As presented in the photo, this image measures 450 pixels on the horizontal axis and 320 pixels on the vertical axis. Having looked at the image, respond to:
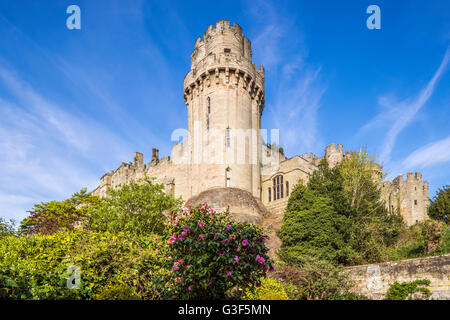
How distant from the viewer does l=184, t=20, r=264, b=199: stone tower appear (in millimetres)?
30047

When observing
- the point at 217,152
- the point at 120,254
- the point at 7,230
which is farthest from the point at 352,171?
the point at 7,230

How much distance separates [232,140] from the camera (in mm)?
30469

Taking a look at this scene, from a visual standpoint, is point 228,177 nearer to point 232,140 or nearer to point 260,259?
point 232,140

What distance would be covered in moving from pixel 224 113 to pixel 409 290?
20.0 metres

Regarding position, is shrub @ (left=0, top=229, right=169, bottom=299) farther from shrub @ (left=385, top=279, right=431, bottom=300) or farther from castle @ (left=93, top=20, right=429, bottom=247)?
castle @ (left=93, top=20, right=429, bottom=247)

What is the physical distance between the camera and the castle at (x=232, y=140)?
2950cm

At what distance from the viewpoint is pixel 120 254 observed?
14.1 metres

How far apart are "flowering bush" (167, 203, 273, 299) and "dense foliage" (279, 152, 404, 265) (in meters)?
13.5

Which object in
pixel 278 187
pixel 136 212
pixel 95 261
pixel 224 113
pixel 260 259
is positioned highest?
pixel 224 113

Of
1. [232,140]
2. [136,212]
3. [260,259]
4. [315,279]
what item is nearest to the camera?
[260,259]

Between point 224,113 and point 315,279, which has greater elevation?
point 224,113

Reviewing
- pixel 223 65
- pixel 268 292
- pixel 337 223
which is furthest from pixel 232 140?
pixel 268 292

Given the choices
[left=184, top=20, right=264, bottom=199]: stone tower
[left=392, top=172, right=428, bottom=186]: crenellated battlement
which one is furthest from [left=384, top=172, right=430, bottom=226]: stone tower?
[left=184, top=20, right=264, bottom=199]: stone tower
